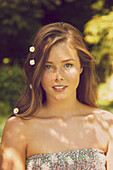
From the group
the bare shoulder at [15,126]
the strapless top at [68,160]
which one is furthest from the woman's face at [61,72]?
the strapless top at [68,160]

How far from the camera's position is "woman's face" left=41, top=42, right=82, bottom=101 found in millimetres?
2504

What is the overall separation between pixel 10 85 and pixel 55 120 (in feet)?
19.9

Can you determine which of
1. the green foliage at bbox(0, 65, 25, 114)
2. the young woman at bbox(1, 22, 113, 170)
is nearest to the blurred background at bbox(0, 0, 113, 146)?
the green foliage at bbox(0, 65, 25, 114)

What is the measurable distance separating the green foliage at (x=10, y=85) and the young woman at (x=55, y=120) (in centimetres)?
Result: 534

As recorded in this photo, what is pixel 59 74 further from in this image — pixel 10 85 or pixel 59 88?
pixel 10 85

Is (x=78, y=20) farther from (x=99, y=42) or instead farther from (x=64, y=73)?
(x=64, y=73)

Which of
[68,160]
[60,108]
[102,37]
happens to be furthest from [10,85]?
[68,160]

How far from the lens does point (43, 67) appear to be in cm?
254

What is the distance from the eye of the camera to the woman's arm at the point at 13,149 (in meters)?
2.48

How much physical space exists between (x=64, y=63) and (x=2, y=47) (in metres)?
7.64

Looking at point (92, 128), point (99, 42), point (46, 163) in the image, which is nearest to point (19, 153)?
point (46, 163)

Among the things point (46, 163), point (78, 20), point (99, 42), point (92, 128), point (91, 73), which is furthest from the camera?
point (78, 20)

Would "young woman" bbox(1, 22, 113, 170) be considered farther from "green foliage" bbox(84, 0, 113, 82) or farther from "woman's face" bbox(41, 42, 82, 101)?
"green foliage" bbox(84, 0, 113, 82)

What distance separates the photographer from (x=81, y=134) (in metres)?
2.61
